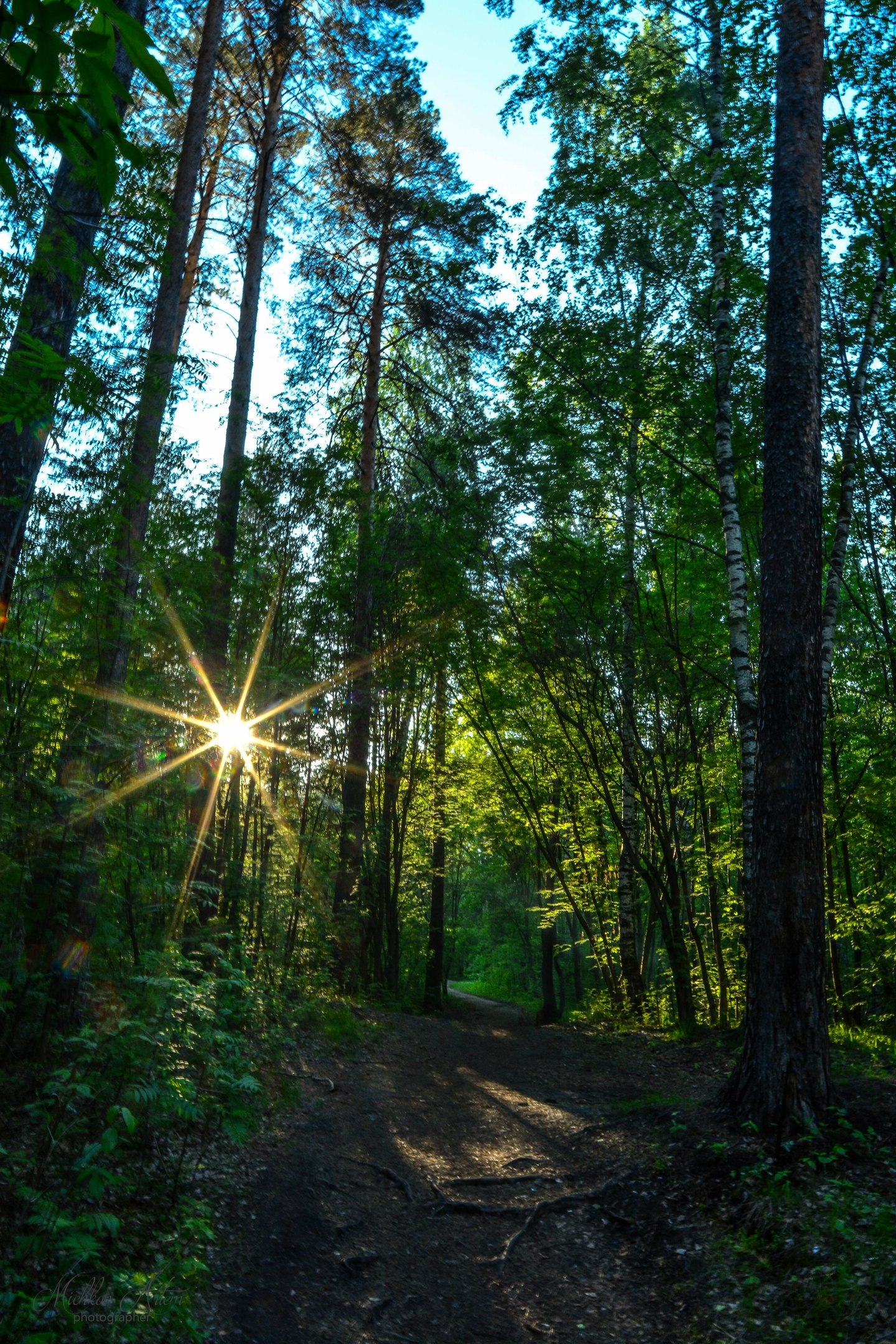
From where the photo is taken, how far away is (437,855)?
1867 cm

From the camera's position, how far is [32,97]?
4.54 feet

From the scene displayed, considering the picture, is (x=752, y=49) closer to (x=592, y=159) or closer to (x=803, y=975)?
(x=592, y=159)

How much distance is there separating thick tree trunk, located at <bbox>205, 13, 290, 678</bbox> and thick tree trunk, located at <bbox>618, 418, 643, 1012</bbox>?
5.16 metres

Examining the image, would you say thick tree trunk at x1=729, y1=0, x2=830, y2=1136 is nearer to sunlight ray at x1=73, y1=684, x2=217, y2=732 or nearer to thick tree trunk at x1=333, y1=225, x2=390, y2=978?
sunlight ray at x1=73, y1=684, x2=217, y2=732

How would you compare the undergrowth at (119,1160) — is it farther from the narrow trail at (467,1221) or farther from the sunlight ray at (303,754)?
the sunlight ray at (303,754)

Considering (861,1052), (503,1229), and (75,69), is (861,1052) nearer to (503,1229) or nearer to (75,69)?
(503,1229)

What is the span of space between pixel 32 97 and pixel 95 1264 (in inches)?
161

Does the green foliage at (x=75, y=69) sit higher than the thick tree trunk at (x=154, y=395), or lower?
lower

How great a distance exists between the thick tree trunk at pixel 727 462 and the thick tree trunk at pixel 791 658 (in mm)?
2244

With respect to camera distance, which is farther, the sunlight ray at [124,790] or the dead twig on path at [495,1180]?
the dead twig on path at [495,1180]

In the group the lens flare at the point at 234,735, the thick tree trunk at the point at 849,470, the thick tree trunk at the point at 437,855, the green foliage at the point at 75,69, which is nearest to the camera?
the green foliage at the point at 75,69

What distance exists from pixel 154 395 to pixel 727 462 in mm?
5886

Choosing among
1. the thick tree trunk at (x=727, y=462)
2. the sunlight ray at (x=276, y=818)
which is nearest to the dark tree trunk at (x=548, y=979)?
the sunlight ray at (x=276, y=818)

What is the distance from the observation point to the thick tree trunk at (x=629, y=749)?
11.2 metres
